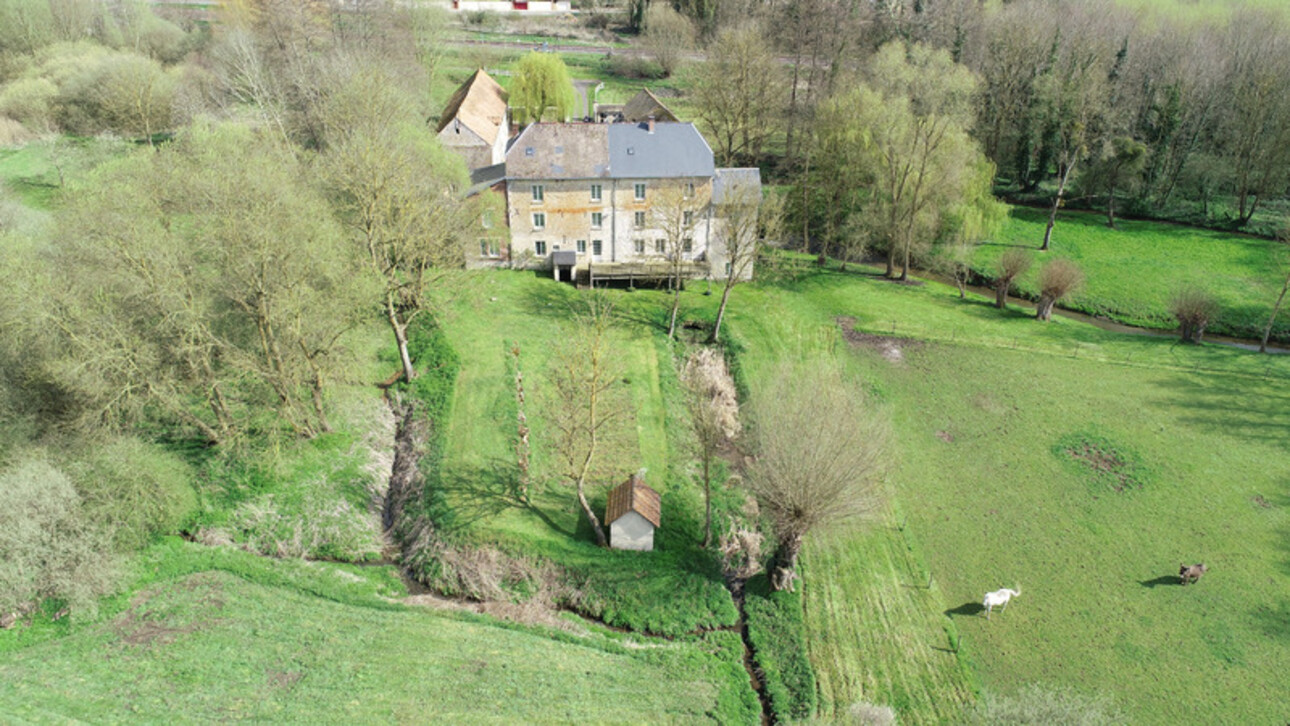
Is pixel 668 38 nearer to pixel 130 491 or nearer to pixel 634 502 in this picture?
pixel 634 502

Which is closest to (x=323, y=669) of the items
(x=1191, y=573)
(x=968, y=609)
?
(x=968, y=609)

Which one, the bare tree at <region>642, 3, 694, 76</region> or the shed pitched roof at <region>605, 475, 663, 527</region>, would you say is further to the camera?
the bare tree at <region>642, 3, 694, 76</region>

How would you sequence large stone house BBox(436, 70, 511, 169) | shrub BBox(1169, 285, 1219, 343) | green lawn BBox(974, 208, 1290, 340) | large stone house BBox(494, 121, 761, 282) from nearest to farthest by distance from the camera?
shrub BBox(1169, 285, 1219, 343) → large stone house BBox(494, 121, 761, 282) → large stone house BBox(436, 70, 511, 169) → green lawn BBox(974, 208, 1290, 340)

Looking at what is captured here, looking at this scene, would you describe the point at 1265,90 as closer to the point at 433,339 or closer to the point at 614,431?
the point at 614,431

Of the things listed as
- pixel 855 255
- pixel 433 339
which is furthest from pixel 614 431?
pixel 855 255

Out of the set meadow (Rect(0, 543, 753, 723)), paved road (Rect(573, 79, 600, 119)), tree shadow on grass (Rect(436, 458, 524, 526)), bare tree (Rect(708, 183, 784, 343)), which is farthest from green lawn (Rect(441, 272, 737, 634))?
paved road (Rect(573, 79, 600, 119))

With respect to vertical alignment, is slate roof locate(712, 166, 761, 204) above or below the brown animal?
above

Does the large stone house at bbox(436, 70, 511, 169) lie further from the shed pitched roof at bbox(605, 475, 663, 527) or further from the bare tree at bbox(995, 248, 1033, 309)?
the bare tree at bbox(995, 248, 1033, 309)
